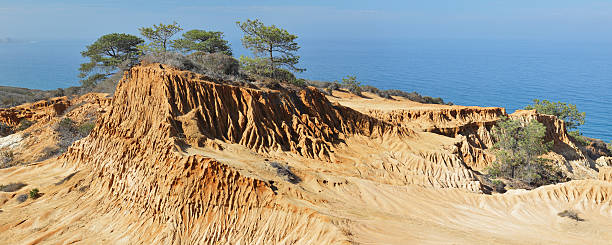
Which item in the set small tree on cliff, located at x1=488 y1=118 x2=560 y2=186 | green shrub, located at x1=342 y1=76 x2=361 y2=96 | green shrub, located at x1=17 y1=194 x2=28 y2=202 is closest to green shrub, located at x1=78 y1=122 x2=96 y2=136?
green shrub, located at x1=17 y1=194 x2=28 y2=202

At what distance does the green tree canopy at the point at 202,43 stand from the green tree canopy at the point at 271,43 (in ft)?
33.0

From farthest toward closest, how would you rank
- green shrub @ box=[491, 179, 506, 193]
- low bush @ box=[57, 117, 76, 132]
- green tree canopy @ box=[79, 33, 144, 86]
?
green tree canopy @ box=[79, 33, 144, 86]
low bush @ box=[57, 117, 76, 132]
green shrub @ box=[491, 179, 506, 193]

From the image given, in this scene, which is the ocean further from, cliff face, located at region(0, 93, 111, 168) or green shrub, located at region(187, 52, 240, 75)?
cliff face, located at region(0, 93, 111, 168)

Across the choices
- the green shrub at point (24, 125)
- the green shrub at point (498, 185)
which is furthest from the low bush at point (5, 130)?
the green shrub at point (498, 185)

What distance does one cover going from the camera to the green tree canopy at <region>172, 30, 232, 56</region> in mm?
38625

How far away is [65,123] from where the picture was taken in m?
26.9

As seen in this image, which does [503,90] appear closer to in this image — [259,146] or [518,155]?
[518,155]

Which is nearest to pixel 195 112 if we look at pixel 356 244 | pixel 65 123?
pixel 356 244

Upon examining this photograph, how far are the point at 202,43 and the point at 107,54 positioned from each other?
11.1 meters

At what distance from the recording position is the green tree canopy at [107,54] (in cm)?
3859

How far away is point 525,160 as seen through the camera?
80.8ft

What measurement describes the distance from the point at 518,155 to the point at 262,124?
1786 cm

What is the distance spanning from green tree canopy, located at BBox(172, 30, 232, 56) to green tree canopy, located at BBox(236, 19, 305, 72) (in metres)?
10.0

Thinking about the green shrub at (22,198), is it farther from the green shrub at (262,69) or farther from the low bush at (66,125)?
the green shrub at (262,69)
